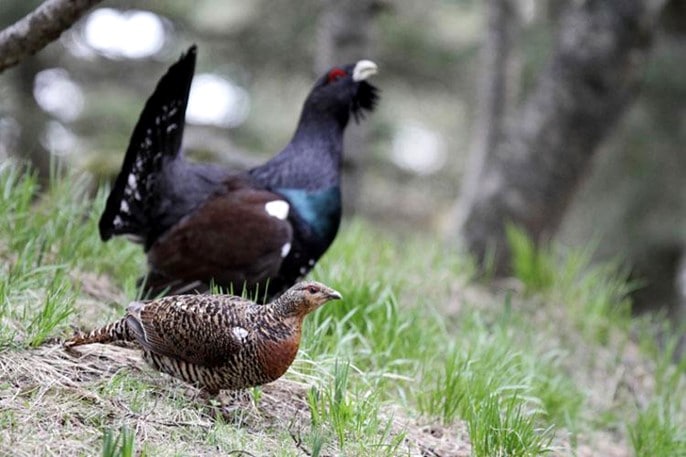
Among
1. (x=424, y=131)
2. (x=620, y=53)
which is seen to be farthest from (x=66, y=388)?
(x=424, y=131)

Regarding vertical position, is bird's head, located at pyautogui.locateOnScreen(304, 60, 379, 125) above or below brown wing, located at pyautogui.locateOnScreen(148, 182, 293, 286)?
above

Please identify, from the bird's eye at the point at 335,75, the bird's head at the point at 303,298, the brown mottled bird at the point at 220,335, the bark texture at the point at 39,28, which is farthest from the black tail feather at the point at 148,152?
the bird's head at the point at 303,298

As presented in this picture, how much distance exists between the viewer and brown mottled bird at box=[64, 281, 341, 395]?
3.33 m

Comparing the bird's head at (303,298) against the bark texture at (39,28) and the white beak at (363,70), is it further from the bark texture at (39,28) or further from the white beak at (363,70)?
the white beak at (363,70)

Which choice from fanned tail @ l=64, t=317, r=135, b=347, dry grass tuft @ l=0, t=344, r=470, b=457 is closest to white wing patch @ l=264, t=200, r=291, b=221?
dry grass tuft @ l=0, t=344, r=470, b=457

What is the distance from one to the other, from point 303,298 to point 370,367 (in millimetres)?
1127

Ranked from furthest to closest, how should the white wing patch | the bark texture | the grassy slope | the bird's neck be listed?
the bird's neck < the white wing patch < the bark texture < the grassy slope

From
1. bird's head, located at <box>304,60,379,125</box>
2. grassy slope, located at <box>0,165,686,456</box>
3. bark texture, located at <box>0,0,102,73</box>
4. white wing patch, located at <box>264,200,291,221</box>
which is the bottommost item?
grassy slope, located at <box>0,165,686,456</box>

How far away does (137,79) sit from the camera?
13.1 metres

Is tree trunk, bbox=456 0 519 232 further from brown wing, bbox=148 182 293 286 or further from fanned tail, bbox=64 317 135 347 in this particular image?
fanned tail, bbox=64 317 135 347

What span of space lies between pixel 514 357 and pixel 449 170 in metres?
11.4

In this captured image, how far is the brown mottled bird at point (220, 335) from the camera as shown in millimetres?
3326

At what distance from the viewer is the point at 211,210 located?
16.5 feet

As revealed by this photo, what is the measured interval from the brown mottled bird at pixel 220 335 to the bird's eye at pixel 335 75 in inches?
94.6
